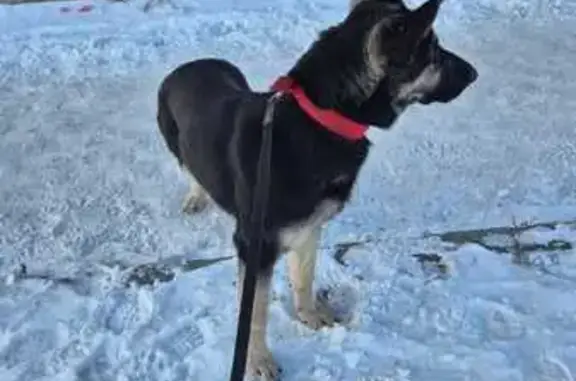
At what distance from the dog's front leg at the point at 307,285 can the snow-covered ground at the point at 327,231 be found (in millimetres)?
69

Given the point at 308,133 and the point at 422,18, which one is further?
the point at 308,133

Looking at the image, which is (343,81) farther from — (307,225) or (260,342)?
(260,342)

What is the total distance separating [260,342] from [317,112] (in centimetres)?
99

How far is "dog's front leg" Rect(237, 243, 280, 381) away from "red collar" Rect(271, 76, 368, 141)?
65cm

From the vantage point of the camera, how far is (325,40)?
368cm

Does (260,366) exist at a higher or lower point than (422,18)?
lower

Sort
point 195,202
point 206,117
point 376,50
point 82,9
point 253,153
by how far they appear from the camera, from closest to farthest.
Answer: point 376,50 → point 253,153 → point 206,117 → point 195,202 → point 82,9

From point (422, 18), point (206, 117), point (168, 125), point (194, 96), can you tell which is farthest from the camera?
point (168, 125)

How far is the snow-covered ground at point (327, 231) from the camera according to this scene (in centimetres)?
417

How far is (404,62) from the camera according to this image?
3510 millimetres

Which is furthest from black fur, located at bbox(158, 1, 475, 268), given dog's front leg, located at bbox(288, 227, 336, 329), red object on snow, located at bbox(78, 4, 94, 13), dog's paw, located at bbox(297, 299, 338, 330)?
red object on snow, located at bbox(78, 4, 94, 13)

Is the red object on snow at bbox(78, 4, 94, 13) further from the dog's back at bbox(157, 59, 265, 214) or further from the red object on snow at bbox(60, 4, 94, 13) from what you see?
the dog's back at bbox(157, 59, 265, 214)

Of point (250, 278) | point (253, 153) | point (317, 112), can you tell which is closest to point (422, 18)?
point (317, 112)

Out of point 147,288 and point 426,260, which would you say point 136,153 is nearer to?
point 147,288
